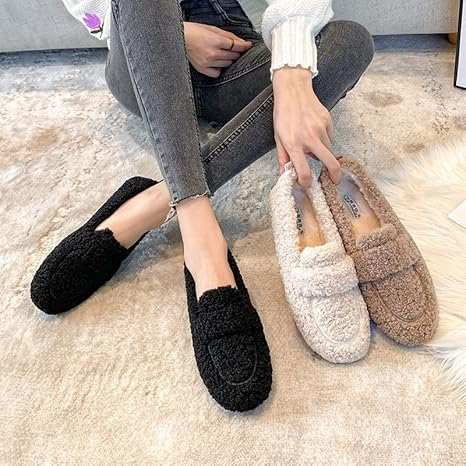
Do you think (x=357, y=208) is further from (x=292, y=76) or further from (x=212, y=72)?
(x=212, y=72)

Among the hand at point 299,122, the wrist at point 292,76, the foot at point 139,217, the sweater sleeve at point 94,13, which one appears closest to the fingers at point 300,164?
the hand at point 299,122

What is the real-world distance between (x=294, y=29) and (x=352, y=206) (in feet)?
0.97

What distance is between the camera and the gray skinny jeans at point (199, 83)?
880 mm

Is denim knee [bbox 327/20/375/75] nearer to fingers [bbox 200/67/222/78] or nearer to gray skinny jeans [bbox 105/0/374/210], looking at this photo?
gray skinny jeans [bbox 105/0/374/210]

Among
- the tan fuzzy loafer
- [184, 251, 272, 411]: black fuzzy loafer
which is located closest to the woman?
[184, 251, 272, 411]: black fuzzy loafer

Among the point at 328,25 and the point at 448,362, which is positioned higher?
the point at 328,25

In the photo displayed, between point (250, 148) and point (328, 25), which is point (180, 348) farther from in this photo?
point (328, 25)

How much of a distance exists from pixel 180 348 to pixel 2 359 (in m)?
0.28

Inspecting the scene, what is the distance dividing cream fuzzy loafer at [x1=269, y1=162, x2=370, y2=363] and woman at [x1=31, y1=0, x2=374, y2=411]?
2.7 inches

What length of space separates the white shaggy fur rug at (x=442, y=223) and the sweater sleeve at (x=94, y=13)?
1.97 ft

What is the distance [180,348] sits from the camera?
2.97 feet

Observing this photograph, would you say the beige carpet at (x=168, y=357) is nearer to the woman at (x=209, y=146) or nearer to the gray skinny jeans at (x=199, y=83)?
the woman at (x=209, y=146)

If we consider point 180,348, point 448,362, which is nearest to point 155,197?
point 180,348

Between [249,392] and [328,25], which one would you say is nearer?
[249,392]
